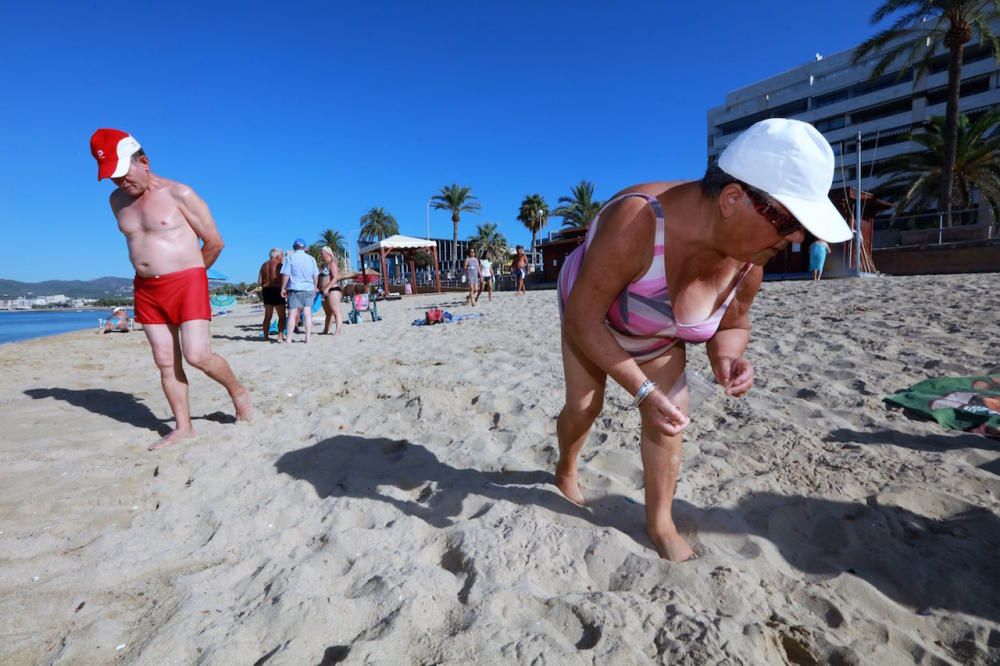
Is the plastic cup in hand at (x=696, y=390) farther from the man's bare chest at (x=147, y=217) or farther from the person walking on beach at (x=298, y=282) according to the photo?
the person walking on beach at (x=298, y=282)

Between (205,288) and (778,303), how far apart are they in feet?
25.8

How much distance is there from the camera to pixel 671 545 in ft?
5.57

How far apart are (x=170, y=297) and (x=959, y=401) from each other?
4457mm

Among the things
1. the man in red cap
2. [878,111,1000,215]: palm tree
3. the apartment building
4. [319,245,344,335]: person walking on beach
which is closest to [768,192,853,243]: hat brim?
the man in red cap

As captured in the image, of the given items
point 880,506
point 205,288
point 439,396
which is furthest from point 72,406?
point 880,506

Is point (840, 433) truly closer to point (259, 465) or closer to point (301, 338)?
point (259, 465)

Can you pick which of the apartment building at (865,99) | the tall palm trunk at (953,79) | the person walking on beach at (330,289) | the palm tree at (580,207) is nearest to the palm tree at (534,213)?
the palm tree at (580,207)

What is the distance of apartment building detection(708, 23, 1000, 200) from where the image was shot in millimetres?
35906

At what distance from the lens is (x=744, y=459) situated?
2.39m

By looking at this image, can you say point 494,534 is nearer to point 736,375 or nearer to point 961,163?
point 736,375

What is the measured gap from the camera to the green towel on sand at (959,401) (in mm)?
2418

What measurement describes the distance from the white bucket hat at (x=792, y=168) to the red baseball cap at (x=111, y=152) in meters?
3.07

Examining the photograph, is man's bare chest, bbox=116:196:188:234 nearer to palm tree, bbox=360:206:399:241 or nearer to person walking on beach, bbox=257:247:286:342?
person walking on beach, bbox=257:247:286:342

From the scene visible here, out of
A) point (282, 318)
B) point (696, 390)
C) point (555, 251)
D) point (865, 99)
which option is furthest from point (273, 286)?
point (865, 99)
